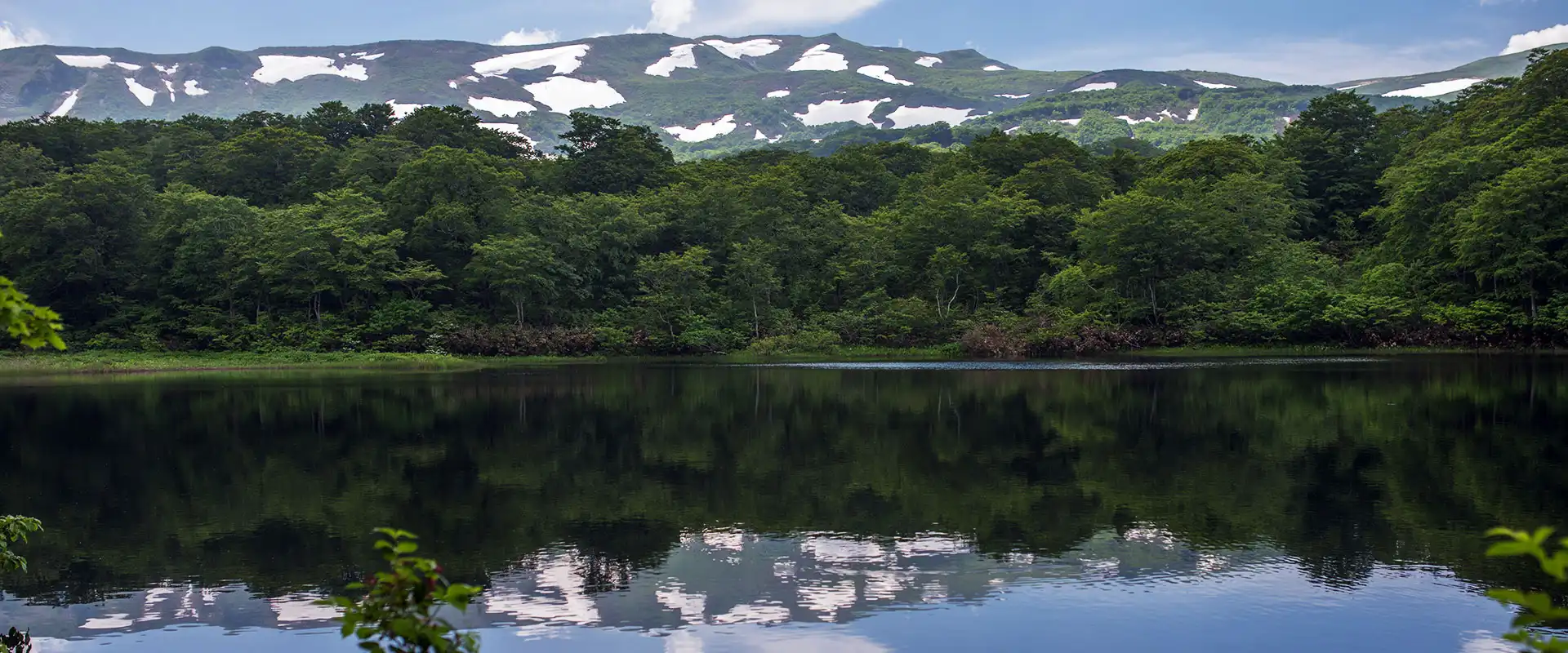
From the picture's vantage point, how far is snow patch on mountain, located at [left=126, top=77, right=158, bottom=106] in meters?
152

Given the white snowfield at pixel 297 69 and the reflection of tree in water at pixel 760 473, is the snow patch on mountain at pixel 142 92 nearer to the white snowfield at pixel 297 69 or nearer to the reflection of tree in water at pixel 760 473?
the white snowfield at pixel 297 69

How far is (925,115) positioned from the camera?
16588 cm

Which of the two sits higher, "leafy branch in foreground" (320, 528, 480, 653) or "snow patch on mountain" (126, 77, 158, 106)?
"snow patch on mountain" (126, 77, 158, 106)

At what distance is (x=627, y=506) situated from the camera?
40.4ft

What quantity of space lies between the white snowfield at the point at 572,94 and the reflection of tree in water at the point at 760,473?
14555 centimetres

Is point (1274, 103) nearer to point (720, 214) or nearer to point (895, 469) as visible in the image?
point (720, 214)

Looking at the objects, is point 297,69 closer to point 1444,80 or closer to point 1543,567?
point 1444,80

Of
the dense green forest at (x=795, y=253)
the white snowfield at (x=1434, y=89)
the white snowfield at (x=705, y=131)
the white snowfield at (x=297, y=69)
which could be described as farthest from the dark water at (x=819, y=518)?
the white snowfield at (x=297, y=69)

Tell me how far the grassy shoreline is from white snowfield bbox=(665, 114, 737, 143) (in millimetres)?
113694

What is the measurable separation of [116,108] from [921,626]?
167 meters

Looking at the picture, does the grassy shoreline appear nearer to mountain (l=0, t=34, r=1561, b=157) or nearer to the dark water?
the dark water

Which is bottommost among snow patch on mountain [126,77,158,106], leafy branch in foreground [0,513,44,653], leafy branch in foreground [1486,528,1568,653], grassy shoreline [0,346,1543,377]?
grassy shoreline [0,346,1543,377]

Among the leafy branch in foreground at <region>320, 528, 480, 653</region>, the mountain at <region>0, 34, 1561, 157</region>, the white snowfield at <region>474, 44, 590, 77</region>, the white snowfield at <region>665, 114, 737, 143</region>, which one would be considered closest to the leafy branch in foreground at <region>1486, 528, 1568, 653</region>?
the leafy branch in foreground at <region>320, 528, 480, 653</region>

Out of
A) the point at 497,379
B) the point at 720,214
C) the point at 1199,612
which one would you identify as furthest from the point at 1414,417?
the point at 720,214
